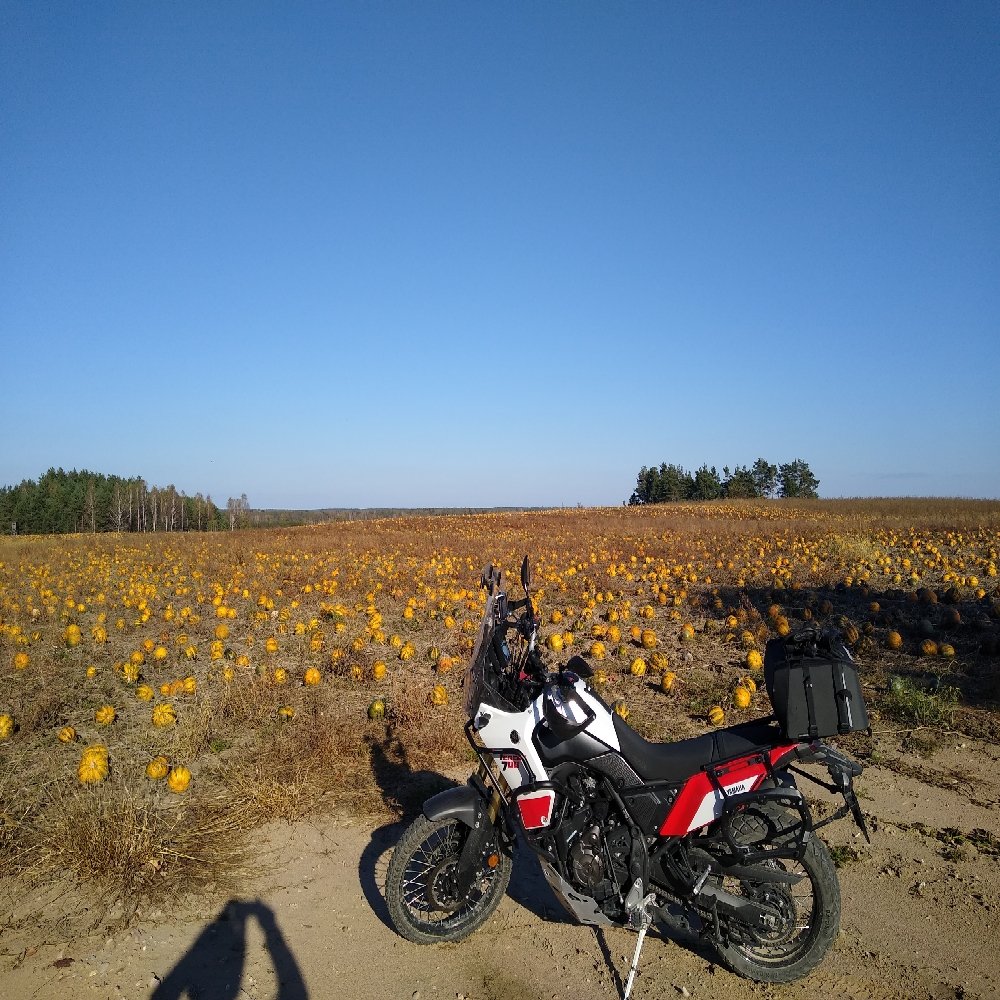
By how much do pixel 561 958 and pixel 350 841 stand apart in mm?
1840

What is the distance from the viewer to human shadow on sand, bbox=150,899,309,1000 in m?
3.39

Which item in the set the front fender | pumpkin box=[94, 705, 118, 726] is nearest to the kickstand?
the front fender

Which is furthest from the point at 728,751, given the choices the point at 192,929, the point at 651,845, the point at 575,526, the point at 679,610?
the point at 575,526

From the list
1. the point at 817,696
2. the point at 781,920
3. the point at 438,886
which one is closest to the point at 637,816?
the point at 781,920

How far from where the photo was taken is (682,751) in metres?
3.49

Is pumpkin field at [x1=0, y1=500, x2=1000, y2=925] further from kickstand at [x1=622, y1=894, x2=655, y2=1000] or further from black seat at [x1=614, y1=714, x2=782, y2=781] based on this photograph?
black seat at [x1=614, y1=714, x2=782, y2=781]

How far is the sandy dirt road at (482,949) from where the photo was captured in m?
3.43

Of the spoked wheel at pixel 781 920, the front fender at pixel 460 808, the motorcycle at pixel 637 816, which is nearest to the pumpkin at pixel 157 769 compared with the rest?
the motorcycle at pixel 637 816

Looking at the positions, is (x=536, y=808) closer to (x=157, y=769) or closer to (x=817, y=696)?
(x=817, y=696)

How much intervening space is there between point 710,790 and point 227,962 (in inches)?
109

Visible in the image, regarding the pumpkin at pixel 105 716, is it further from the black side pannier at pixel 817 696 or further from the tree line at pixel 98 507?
the tree line at pixel 98 507

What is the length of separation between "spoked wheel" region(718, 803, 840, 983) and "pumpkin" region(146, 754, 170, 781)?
4511 mm

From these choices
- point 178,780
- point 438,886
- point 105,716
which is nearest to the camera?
point 438,886

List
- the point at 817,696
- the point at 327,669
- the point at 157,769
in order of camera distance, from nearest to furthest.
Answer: the point at 817,696
the point at 157,769
the point at 327,669
